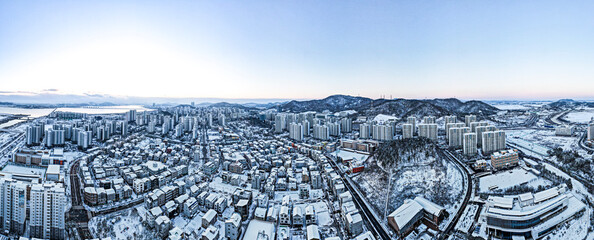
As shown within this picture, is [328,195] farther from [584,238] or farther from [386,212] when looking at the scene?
[584,238]

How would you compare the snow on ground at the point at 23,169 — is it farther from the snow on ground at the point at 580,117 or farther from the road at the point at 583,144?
the snow on ground at the point at 580,117

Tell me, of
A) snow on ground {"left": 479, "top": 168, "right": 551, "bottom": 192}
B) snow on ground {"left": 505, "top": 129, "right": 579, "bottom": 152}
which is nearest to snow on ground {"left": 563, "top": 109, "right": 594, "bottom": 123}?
snow on ground {"left": 505, "top": 129, "right": 579, "bottom": 152}

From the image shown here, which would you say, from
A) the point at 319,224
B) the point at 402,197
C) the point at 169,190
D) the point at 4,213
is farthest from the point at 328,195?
the point at 4,213

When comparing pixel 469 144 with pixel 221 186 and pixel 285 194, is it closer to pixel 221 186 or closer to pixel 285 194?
pixel 285 194

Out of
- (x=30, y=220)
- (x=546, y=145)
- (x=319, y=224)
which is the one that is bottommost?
(x=319, y=224)

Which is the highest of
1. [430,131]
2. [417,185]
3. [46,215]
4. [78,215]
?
[430,131]

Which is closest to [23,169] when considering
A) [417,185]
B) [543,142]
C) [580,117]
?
[417,185]

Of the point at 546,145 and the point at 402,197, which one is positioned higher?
the point at 546,145
